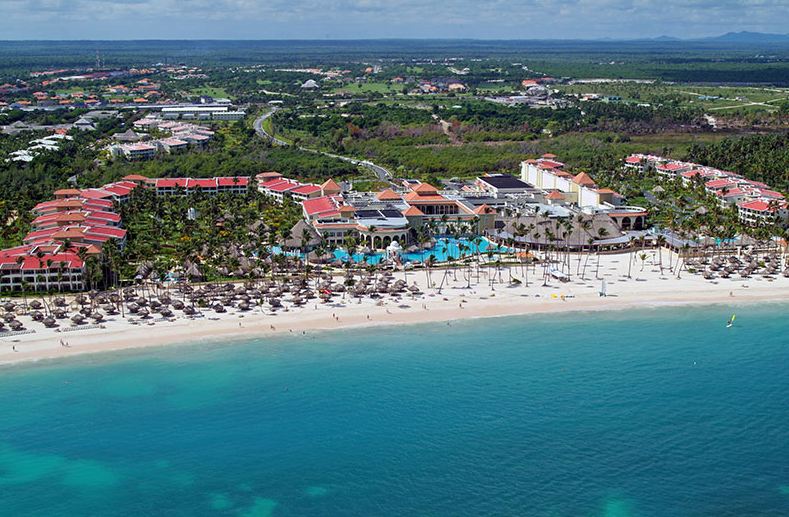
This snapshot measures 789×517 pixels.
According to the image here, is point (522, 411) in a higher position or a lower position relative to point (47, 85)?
lower

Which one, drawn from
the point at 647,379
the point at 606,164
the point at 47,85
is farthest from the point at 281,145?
the point at 47,85

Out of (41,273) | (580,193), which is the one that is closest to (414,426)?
(41,273)

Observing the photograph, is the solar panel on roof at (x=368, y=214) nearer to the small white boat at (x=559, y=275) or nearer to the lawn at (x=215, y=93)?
the small white boat at (x=559, y=275)

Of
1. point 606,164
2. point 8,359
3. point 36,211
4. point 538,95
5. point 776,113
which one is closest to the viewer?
point 8,359

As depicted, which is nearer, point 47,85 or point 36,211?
point 36,211

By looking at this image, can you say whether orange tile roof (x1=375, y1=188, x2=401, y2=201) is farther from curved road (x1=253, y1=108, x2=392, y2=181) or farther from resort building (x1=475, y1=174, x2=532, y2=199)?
curved road (x1=253, y1=108, x2=392, y2=181)

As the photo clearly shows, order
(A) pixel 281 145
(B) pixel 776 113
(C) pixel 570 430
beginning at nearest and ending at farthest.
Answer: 1. (C) pixel 570 430
2. (A) pixel 281 145
3. (B) pixel 776 113

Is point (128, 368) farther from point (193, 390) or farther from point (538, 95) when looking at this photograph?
point (538, 95)

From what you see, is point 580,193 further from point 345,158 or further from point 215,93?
point 215,93
